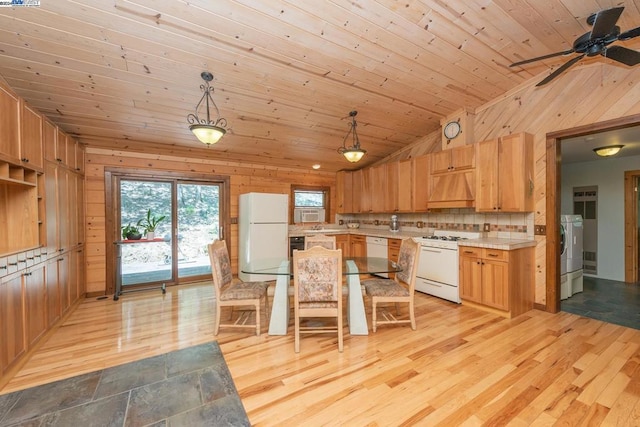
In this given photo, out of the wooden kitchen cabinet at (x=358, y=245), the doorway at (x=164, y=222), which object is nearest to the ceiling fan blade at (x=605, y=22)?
the wooden kitchen cabinet at (x=358, y=245)

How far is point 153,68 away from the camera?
2674mm

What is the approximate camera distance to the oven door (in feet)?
12.1

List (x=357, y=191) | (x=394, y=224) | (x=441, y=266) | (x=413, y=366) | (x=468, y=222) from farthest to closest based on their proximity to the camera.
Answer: (x=357, y=191) → (x=394, y=224) → (x=468, y=222) → (x=441, y=266) → (x=413, y=366)

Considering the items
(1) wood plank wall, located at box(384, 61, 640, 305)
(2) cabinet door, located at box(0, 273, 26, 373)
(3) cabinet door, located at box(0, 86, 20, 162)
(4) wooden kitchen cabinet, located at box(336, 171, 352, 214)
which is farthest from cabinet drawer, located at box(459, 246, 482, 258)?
(3) cabinet door, located at box(0, 86, 20, 162)

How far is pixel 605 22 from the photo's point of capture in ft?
6.16

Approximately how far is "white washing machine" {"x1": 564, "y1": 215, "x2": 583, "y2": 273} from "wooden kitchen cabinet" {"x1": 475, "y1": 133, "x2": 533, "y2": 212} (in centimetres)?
114

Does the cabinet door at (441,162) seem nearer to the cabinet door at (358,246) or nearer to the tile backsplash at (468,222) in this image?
the tile backsplash at (468,222)

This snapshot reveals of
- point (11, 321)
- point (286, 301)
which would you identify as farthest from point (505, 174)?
point (11, 321)

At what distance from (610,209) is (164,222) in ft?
25.8

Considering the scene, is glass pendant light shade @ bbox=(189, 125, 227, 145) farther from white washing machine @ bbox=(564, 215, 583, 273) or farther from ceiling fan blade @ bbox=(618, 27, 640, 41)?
white washing machine @ bbox=(564, 215, 583, 273)

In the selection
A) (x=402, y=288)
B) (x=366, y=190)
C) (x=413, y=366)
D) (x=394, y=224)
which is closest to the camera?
(x=413, y=366)

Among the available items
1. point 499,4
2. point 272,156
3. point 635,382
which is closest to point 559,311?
point 635,382

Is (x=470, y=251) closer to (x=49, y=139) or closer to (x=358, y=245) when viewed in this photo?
(x=358, y=245)

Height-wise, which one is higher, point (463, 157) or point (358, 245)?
point (463, 157)
